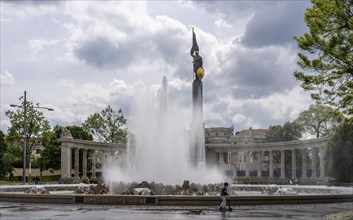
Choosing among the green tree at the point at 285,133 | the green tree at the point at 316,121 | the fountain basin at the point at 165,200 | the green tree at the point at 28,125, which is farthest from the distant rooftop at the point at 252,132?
the fountain basin at the point at 165,200

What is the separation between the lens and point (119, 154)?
293ft

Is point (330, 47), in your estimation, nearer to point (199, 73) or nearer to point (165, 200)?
point (165, 200)

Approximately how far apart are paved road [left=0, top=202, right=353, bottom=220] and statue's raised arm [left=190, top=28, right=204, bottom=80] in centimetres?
3994

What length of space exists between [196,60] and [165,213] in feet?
149

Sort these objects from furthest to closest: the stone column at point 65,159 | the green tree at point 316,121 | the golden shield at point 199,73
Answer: the green tree at point 316,121 → the stone column at point 65,159 → the golden shield at point 199,73

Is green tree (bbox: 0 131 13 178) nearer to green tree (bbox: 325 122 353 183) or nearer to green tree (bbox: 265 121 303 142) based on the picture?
green tree (bbox: 325 122 353 183)

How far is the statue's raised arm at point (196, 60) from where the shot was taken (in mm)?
67306

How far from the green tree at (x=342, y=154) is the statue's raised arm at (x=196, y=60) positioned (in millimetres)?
20796

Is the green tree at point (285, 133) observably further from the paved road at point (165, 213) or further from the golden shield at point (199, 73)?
the paved road at point (165, 213)

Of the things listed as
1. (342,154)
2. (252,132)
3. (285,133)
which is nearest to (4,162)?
(342,154)

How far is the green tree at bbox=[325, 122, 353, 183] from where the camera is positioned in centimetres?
6550

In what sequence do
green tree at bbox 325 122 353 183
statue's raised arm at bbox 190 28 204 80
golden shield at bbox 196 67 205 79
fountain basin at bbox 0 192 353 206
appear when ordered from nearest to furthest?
fountain basin at bbox 0 192 353 206 < green tree at bbox 325 122 353 183 < golden shield at bbox 196 67 205 79 < statue's raised arm at bbox 190 28 204 80

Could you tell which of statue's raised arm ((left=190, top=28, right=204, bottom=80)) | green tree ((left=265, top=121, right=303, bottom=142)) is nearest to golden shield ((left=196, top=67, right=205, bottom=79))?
statue's raised arm ((left=190, top=28, right=204, bottom=80))

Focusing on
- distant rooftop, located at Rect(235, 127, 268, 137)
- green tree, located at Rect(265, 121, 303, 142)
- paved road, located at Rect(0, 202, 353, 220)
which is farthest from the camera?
distant rooftop, located at Rect(235, 127, 268, 137)
